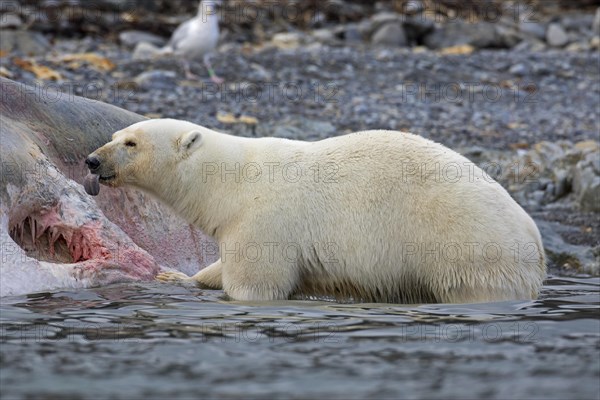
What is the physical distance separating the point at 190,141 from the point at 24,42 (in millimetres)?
10721

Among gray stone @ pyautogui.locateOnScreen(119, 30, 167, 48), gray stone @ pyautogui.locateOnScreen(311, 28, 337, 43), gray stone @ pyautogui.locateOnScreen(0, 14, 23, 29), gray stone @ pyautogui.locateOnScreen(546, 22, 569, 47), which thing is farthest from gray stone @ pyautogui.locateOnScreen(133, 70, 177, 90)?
gray stone @ pyautogui.locateOnScreen(546, 22, 569, 47)

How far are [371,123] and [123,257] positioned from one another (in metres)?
6.57

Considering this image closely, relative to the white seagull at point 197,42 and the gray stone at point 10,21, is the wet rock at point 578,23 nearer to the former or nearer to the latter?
the white seagull at point 197,42

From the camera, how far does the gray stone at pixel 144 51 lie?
16.8m

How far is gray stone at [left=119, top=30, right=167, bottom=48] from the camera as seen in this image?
59.7 feet

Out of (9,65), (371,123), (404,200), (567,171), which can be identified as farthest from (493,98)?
(404,200)

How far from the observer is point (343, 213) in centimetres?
654

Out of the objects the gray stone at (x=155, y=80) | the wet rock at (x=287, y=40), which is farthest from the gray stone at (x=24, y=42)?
the wet rock at (x=287, y=40)

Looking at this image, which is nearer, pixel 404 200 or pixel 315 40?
pixel 404 200

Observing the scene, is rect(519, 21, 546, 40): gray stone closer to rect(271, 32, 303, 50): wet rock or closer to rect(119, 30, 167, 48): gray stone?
rect(271, 32, 303, 50): wet rock

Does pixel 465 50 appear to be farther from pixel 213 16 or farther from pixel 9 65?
pixel 9 65

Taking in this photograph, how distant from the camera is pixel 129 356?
16.8ft

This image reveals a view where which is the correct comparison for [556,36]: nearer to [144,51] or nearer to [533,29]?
[533,29]

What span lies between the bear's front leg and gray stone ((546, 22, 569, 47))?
1428cm
